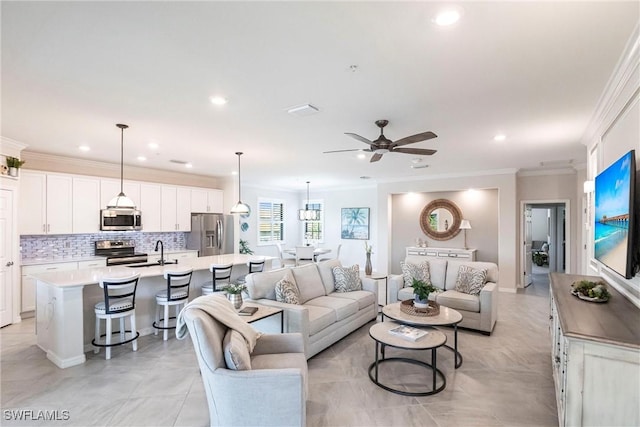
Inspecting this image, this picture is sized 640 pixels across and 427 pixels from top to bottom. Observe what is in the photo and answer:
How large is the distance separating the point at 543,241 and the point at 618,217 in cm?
1116

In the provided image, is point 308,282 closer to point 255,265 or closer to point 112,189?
point 255,265

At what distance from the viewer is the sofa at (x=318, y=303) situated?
348 cm

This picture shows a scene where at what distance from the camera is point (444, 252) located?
7.80 m

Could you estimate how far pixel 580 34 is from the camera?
6.63 feet

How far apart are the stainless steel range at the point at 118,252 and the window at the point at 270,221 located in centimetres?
392

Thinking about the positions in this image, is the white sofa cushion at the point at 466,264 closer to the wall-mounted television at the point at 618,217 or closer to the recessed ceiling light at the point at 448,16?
the wall-mounted television at the point at 618,217

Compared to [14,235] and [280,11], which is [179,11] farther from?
[14,235]

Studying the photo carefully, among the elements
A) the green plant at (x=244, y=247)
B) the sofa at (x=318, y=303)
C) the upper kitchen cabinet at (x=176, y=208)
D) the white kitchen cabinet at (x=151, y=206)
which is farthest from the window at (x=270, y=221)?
the sofa at (x=318, y=303)

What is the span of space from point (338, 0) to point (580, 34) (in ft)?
5.17

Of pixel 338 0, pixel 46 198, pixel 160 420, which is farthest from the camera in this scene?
pixel 46 198

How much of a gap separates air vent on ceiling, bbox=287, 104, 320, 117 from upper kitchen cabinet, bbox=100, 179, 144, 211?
4.67 meters

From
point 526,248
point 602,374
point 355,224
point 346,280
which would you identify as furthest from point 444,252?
point 602,374

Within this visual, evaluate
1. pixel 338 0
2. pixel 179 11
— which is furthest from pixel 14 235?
pixel 338 0

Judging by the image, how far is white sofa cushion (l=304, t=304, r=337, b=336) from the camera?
11.7 feet
